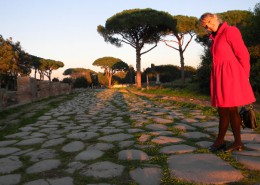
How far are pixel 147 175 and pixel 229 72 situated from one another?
Result: 1.25m

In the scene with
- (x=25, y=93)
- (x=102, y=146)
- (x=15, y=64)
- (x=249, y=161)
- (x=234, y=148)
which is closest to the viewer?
(x=249, y=161)

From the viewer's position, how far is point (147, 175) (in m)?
2.03

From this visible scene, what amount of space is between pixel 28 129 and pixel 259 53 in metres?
6.96

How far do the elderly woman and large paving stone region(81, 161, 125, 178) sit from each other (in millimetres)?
1006

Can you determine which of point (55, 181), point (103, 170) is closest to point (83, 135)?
point (103, 170)

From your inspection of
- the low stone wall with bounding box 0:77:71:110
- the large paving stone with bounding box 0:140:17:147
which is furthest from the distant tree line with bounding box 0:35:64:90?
the large paving stone with bounding box 0:140:17:147

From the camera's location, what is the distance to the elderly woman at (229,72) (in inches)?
99.4

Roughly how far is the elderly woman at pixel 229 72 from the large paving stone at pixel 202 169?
1.06 feet

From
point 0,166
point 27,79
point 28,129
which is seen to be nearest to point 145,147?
point 0,166

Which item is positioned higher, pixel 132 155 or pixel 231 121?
pixel 231 121

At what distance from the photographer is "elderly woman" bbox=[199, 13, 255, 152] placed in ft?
8.29

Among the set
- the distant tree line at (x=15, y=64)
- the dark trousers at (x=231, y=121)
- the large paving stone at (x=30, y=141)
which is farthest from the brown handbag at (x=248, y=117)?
the distant tree line at (x=15, y=64)

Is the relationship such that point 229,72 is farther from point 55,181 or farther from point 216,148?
point 55,181

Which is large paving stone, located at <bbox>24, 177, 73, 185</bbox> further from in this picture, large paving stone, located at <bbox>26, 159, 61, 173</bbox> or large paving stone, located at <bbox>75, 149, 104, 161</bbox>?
large paving stone, located at <bbox>75, 149, 104, 161</bbox>
